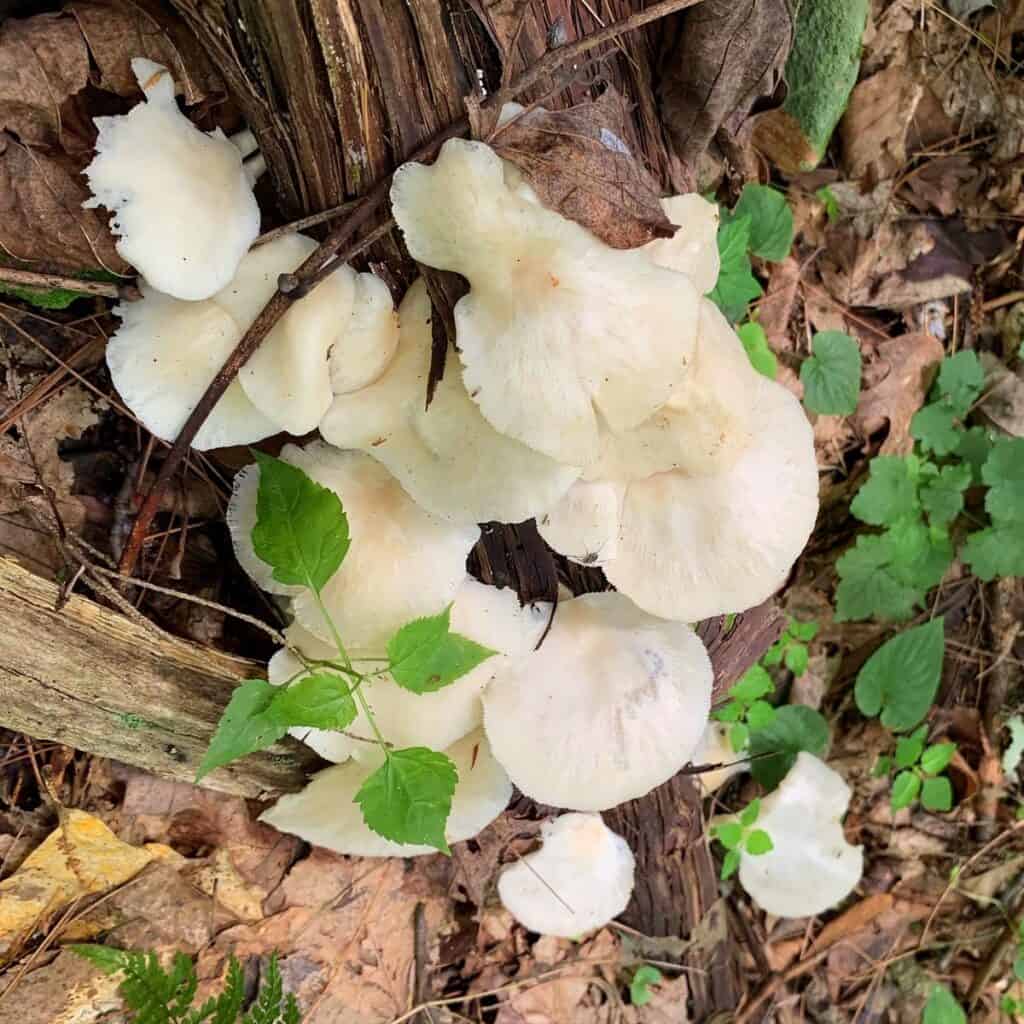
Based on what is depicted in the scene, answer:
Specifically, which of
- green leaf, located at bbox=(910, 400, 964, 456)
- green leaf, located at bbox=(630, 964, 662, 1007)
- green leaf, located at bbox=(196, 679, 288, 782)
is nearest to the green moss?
green leaf, located at bbox=(910, 400, 964, 456)

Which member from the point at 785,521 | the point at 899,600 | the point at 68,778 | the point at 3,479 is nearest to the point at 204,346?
the point at 3,479

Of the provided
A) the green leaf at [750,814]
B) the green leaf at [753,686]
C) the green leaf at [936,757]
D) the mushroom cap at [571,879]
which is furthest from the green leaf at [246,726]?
the green leaf at [936,757]

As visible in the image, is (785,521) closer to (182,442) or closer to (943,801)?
(182,442)

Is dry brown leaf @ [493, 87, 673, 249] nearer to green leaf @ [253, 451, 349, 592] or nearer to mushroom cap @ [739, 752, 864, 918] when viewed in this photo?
green leaf @ [253, 451, 349, 592]

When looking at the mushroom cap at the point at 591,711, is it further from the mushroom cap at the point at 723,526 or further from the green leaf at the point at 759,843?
the green leaf at the point at 759,843

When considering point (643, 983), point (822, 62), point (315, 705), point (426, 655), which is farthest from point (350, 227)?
point (643, 983)

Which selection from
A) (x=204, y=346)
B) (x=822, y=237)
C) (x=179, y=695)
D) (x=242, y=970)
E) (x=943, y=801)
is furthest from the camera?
(x=943, y=801)

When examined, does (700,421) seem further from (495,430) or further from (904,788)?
(904,788)
